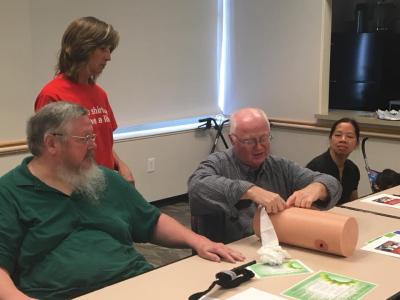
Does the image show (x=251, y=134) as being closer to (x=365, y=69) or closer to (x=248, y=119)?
(x=248, y=119)

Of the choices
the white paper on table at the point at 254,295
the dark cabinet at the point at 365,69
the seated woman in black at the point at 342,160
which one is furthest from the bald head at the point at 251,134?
the dark cabinet at the point at 365,69

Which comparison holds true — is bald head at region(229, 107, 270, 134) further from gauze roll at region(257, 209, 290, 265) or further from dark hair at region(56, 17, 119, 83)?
dark hair at region(56, 17, 119, 83)

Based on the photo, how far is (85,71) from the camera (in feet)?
8.73

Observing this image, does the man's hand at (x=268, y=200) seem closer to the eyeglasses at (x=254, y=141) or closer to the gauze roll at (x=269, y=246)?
the gauze roll at (x=269, y=246)

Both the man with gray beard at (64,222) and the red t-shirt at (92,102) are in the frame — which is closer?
the man with gray beard at (64,222)

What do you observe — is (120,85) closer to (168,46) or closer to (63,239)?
(168,46)

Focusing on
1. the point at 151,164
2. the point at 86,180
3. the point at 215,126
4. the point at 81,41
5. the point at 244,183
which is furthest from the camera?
the point at 215,126

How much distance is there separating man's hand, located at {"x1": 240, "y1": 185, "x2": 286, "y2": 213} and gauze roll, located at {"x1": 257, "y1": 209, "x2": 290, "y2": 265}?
28mm

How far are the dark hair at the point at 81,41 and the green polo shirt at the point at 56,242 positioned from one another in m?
0.76

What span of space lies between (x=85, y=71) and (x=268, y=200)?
1.10 meters

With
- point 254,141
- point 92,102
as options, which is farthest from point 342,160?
point 92,102

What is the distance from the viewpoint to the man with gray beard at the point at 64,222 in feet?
6.22

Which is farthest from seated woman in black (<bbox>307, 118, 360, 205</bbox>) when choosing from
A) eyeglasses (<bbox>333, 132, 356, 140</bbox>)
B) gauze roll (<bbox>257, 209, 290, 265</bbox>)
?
gauze roll (<bbox>257, 209, 290, 265</bbox>)

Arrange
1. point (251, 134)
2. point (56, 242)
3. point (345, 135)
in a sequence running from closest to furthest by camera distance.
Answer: point (56, 242) → point (251, 134) → point (345, 135)
